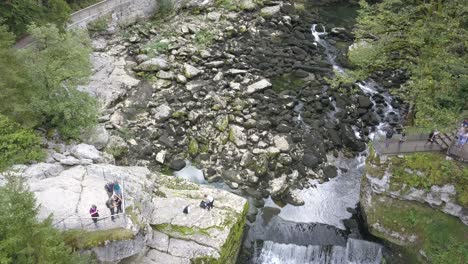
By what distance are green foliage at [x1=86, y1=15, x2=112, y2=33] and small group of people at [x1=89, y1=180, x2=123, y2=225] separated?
27.0 metres

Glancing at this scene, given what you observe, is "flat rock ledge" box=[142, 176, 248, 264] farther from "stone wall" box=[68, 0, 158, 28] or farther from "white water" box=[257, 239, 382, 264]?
"stone wall" box=[68, 0, 158, 28]

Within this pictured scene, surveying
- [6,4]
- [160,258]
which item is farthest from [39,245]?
[6,4]

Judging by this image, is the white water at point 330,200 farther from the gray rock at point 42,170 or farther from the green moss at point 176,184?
the gray rock at point 42,170

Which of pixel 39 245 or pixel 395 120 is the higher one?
pixel 39 245

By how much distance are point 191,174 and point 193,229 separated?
7508 millimetres

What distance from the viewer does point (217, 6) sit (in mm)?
49094

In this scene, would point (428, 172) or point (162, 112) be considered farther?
point (162, 112)

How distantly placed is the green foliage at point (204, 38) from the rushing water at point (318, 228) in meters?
19.9

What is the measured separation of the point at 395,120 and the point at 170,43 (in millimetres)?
23638

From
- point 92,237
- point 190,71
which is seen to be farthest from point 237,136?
point 92,237

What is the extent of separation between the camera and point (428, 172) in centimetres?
2216

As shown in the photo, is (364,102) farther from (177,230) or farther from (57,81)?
(57,81)

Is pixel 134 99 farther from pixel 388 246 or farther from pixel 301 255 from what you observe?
pixel 388 246

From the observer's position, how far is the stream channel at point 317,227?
2303cm
